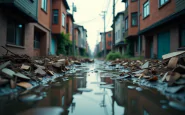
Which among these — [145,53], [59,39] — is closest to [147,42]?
[145,53]

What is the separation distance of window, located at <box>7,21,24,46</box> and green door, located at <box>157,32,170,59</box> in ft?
31.4

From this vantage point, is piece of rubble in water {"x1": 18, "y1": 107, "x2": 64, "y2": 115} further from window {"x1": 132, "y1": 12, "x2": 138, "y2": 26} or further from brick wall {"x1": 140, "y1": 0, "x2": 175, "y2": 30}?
window {"x1": 132, "y1": 12, "x2": 138, "y2": 26}

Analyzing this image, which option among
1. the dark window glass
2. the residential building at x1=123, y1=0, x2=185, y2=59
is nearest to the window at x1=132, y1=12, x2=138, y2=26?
the residential building at x1=123, y1=0, x2=185, y2=59

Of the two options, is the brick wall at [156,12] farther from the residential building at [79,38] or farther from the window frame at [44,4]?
the residential building at [79,38]

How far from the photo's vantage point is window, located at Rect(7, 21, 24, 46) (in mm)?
7289

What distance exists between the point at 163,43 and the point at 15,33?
990 cm

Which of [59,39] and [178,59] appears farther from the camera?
[59,39]

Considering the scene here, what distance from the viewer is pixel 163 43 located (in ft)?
35.0

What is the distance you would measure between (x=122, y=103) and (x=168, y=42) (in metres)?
9.44

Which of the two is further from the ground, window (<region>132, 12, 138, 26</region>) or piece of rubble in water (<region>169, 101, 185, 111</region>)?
window (<region>132, 12, 138, 26</region>)

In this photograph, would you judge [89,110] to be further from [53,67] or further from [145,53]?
[145,53]

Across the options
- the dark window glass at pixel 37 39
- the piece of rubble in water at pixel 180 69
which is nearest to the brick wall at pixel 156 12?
the piece of rubble in water at pixel 180 69

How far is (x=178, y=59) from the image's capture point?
3.48 meters

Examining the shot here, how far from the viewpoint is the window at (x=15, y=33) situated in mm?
7289
